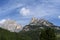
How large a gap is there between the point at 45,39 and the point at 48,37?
2.65 meters

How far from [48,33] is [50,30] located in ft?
9.34

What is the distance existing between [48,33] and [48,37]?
294 centimetres

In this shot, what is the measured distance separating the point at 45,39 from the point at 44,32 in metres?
4.91

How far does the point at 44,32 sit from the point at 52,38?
20.8 feet

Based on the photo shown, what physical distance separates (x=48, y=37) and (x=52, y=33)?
4128 millimetres

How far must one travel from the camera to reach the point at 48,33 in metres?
119

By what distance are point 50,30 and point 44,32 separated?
15.5 ft

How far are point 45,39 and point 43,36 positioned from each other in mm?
2239

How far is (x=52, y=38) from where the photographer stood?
4609 inches

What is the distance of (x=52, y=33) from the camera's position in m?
120

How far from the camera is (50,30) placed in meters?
121

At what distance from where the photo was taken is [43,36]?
11675 cm

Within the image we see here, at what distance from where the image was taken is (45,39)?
116375 mm

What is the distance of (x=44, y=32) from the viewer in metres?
119
